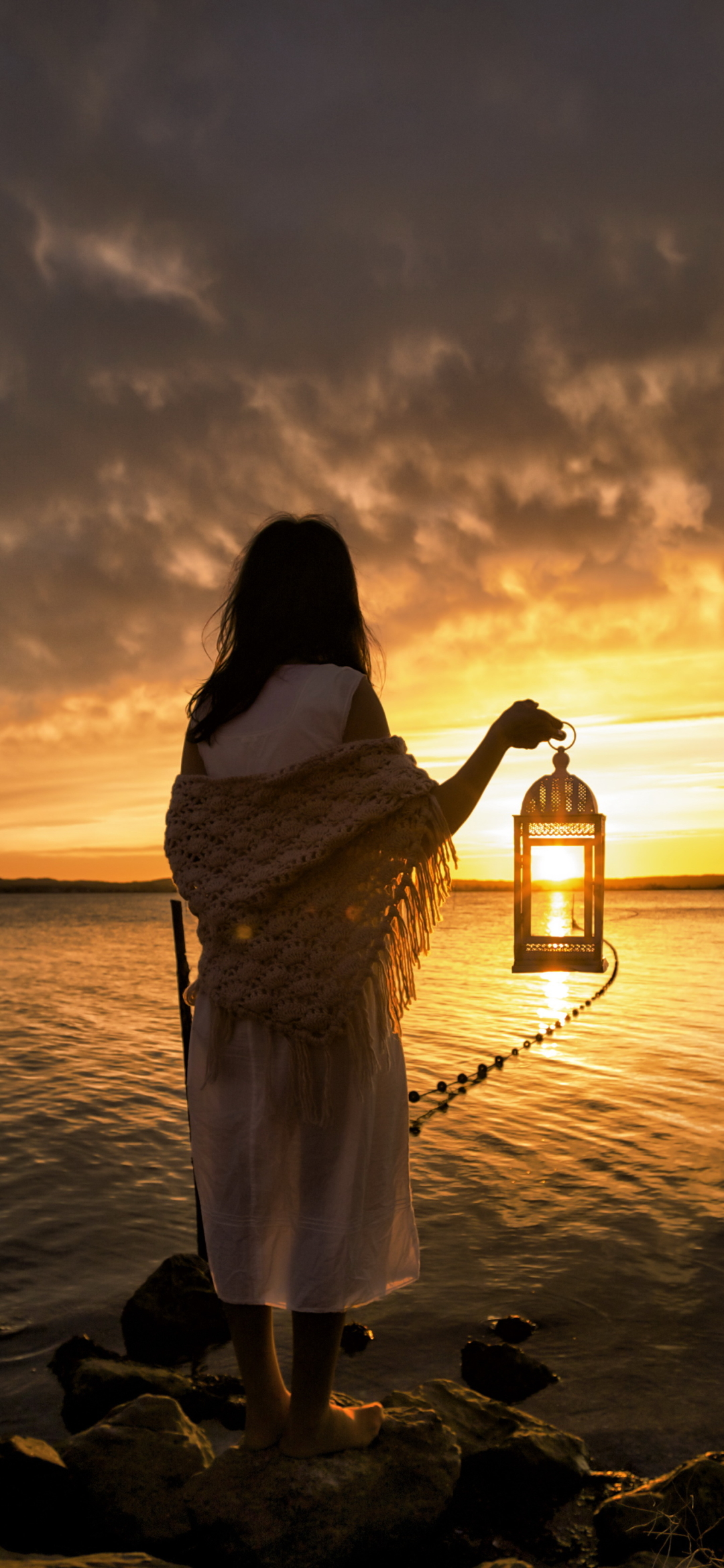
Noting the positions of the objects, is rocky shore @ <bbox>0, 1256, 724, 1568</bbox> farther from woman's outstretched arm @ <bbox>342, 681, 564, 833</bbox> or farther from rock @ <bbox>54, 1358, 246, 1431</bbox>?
woman's outstretched arm @ <bbox>342, 681, 564, 833</bbox>

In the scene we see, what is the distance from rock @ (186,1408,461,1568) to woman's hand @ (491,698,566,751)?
76.6 inches

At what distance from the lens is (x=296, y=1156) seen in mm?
2287

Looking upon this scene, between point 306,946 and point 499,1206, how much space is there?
Result: 4425 mm

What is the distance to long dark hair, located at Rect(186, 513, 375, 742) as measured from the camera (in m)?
2.35

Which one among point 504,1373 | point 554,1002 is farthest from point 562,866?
point 554,1002

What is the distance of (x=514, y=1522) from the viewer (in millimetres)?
2752

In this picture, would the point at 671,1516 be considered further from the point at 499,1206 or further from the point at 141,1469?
the point at 499,1206

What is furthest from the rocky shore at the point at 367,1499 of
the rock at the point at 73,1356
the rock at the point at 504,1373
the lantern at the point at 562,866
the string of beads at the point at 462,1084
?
the string of beads at the point at 462,1084

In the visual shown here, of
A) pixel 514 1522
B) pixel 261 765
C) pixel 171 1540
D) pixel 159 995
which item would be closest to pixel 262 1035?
pixel 261 765

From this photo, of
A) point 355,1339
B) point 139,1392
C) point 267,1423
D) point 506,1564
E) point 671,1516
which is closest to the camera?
point 506,1564

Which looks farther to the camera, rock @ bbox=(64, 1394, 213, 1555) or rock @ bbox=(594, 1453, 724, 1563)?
rock @ bbox=(64, 1394, 213, 1555)

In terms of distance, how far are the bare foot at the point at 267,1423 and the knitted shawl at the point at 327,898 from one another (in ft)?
2.90

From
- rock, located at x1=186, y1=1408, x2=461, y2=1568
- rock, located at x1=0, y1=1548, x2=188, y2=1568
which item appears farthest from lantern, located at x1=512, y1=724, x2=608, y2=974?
rock, located at x1=0, y1=1548, x2=188, y2=1568

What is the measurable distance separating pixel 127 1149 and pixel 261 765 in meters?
5.88
